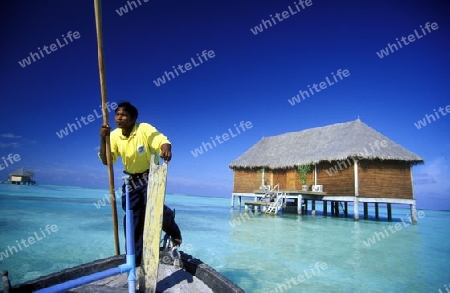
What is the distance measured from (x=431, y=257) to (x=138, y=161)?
9.79 m

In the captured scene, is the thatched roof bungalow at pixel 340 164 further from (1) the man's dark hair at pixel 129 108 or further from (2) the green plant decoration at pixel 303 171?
(1) the man's dark hair at pixel 129 108

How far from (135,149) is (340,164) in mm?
16871

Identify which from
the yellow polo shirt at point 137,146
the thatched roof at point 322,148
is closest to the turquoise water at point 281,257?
the yellow polo shirt at point 137,146

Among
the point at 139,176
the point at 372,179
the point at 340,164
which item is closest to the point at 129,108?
the point at 139,176

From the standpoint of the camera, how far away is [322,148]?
19.4m

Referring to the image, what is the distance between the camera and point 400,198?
54.7 feet

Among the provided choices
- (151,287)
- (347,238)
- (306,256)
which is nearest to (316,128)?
(347,238)

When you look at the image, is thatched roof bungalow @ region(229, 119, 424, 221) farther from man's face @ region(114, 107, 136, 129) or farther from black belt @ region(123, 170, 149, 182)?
man's face @ region(114, 107, 136, 129)

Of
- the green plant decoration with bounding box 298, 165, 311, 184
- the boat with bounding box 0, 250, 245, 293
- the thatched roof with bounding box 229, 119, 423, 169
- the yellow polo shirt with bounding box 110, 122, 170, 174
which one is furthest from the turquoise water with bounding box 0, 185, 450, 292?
the green plant decoration with bounding box 298, 165, 311, 184

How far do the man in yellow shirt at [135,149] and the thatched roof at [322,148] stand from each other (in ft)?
52.7

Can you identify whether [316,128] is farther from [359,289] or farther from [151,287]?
[151,287]

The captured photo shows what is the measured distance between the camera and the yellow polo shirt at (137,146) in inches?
103

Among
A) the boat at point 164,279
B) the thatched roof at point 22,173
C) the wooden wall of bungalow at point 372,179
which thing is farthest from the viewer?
the thatched roof at point 22,173

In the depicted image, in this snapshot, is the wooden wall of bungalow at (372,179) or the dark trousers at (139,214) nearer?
the dark trousers at (139,214)
